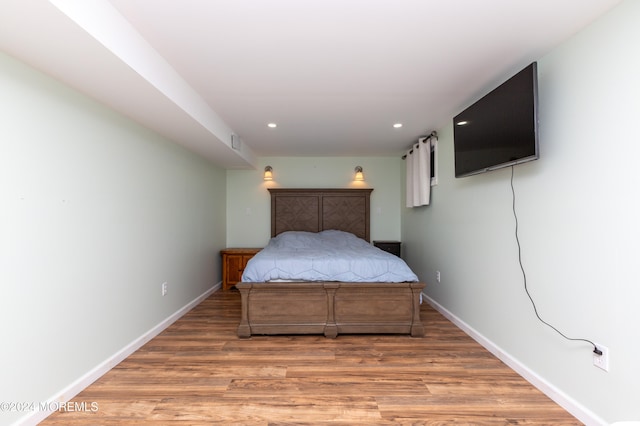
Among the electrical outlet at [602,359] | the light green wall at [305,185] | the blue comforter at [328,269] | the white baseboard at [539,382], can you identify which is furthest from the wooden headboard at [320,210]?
the electrical outlet at [602,359]

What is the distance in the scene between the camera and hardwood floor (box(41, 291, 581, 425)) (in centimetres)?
169

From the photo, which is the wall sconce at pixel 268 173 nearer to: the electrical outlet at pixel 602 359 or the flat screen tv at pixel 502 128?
the flat screen tv at pixel 502 128

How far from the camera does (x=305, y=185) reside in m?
5.00

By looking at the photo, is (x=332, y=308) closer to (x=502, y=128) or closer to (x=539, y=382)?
(x=539, y=382)

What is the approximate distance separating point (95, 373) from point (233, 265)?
8.42 feet

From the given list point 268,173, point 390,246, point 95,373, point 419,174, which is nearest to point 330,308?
point 95,373

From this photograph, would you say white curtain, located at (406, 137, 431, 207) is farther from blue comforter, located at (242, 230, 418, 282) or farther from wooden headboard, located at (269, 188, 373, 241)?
blue comforter, located at (242, 230, 418, 282)

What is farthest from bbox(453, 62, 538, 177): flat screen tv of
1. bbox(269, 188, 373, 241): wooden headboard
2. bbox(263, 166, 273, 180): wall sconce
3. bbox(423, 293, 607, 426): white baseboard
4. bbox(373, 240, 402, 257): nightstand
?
bbox(263, 166, 273, 180): wall sconce

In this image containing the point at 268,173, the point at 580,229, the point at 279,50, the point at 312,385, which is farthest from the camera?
the point at 268,173

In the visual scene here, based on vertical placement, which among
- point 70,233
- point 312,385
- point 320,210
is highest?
point 320,210

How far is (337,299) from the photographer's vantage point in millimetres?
2848

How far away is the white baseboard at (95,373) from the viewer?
1611 mm

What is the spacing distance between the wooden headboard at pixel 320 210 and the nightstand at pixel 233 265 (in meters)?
0.58

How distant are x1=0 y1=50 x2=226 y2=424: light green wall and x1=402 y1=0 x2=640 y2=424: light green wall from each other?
285 cm
